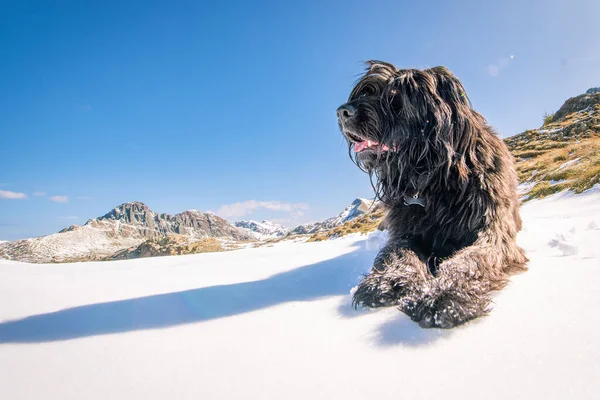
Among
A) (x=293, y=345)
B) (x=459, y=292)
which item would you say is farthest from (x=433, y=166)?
(x=293, y=345)

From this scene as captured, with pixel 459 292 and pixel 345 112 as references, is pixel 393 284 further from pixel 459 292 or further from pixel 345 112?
Result: pixel 345 112

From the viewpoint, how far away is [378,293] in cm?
210

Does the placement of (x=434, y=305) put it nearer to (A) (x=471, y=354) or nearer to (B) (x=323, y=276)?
(A) (x=471, y=354)

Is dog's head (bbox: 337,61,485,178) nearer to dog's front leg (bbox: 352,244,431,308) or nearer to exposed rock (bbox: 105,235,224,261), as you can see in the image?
dog's front leg (bbox: 352,244,431,308)

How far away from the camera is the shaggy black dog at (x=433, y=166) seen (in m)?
2.70

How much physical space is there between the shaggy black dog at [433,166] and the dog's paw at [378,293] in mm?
245

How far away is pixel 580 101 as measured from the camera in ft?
117

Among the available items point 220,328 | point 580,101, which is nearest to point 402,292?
point 220,328

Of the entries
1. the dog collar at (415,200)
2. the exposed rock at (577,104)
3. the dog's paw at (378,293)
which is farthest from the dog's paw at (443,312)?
the exposed rock at (577,104)

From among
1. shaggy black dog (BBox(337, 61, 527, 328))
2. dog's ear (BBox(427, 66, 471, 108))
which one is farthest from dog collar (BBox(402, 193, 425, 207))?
dog's ear (BBox(427, 66, 471, 108))

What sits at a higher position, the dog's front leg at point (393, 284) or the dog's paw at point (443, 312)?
the dog's front leg at point (393, 284)

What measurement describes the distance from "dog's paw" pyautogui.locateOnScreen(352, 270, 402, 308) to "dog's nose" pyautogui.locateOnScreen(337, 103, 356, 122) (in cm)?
155

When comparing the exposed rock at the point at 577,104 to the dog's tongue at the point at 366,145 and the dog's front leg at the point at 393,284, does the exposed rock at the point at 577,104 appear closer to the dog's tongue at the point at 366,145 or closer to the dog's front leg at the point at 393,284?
the dog's tongue at the point at 366,145

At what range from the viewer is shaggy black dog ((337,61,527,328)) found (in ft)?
8.86
